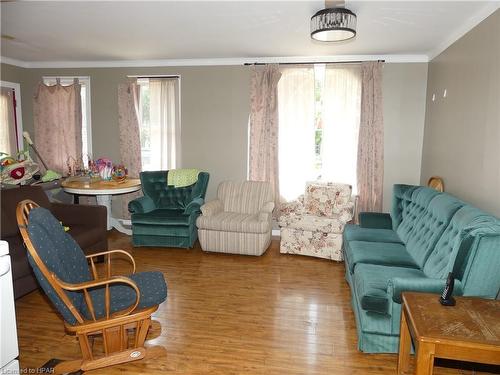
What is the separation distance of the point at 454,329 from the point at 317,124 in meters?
3.78

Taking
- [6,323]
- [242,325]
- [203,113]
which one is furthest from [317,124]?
[6,323]

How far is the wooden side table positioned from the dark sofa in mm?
3004

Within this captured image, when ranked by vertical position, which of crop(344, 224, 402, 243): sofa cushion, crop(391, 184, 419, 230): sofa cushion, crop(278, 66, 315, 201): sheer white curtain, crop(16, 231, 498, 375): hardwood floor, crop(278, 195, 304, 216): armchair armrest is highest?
crop(278, 66, 315, 201): sheer white curtain

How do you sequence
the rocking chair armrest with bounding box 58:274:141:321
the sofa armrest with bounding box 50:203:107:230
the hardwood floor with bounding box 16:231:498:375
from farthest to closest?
the sofa armrest with bounding box 50:203:107:230
the hardwood floor with bounding box 16:231:498:375
the rocking chair armrest with bounding box 58:274:141:321

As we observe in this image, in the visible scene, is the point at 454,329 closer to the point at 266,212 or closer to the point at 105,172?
the point at 266,212

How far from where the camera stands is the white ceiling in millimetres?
3068

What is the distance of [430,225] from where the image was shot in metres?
3.00

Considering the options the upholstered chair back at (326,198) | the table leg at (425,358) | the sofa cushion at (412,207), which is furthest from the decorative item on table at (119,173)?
the table leg at (425,358)

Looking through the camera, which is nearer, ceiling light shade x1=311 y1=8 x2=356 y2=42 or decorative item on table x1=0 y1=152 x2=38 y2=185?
ceiling light shade x1=311 y1=8 x2=356 y2=42

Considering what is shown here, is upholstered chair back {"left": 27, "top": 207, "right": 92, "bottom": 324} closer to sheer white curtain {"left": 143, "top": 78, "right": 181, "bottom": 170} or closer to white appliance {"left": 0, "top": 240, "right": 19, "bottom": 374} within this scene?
white appliance {"left": 0, "top": 240, "right": 19, "bottom": 374}

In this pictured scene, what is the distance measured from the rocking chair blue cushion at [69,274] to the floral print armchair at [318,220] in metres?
2.25

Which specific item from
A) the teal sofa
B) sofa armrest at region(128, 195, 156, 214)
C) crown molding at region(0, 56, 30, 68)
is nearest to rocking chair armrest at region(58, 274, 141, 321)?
the teal sofa

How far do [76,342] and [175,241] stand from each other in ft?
6.94

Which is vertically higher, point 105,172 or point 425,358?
point 105,172
